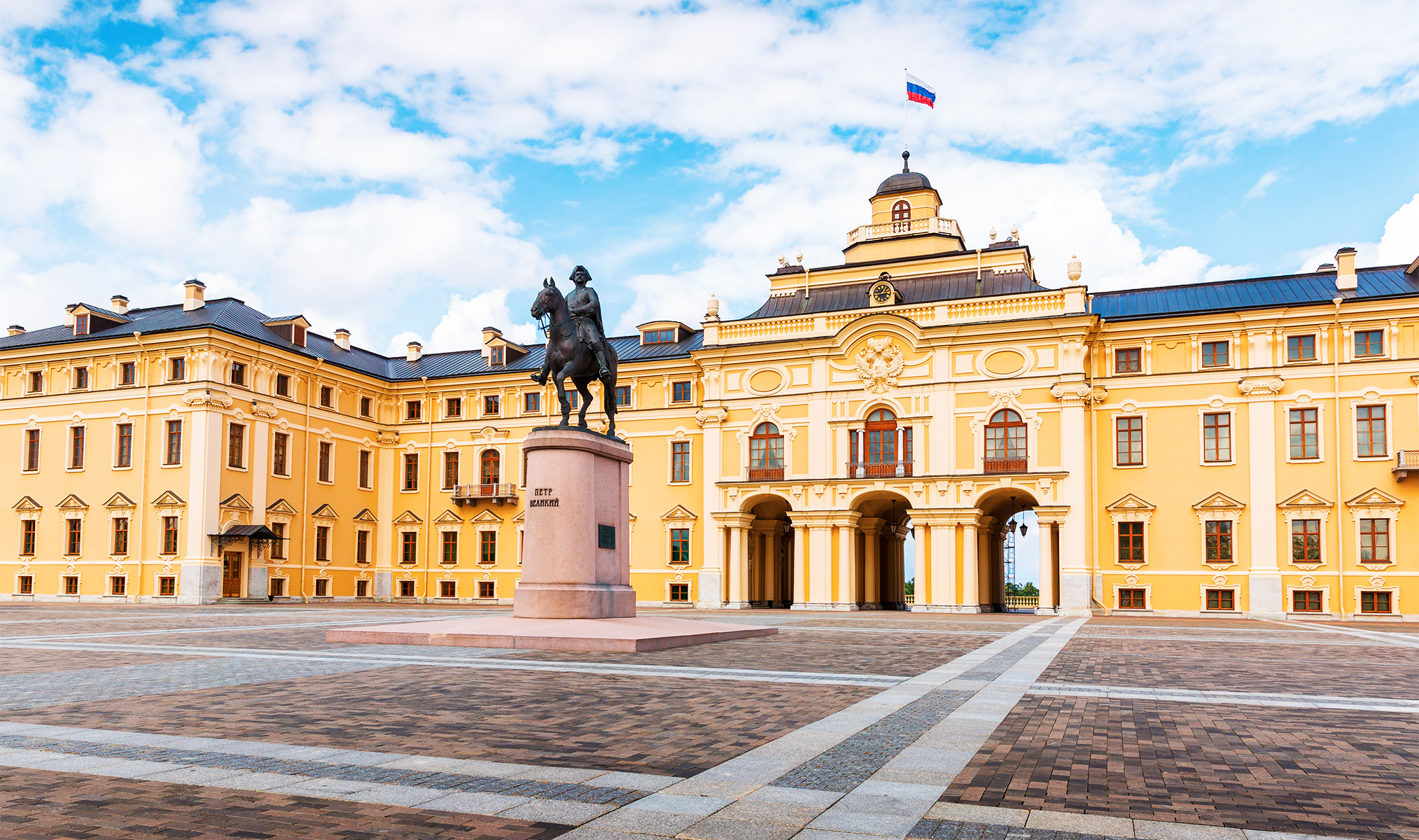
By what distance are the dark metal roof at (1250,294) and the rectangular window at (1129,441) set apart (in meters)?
4.18

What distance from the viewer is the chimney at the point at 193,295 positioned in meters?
48.2

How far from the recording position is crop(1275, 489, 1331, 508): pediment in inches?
1585

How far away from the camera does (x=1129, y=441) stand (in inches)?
1702

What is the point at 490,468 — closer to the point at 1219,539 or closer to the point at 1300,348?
the point at 1219,539

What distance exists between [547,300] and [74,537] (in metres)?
36.5

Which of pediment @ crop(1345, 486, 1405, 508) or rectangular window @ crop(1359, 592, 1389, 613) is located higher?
pediment @ crop(1345, 486, 1405, 508)

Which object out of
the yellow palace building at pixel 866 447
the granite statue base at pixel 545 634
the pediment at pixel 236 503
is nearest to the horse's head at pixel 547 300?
the granite statue base at pixel 545 634

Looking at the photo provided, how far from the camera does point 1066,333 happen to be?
4288 centimetres

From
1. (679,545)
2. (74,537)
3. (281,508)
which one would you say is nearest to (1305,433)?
(679,545)

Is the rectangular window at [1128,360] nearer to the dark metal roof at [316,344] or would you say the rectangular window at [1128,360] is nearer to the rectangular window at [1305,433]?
the rectangular window at [1305,433]

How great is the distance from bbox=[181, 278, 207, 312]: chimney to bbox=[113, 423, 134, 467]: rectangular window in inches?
232

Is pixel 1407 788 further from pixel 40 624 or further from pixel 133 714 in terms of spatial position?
pixel 40 624

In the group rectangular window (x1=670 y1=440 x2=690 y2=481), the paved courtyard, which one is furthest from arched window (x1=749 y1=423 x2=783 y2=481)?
the paved courtyard

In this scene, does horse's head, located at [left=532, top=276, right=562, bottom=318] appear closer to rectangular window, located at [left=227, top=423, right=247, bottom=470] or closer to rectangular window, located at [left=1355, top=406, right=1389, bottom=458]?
rectangular window, located at [left=227, top=423, right=247, bottom=470]
